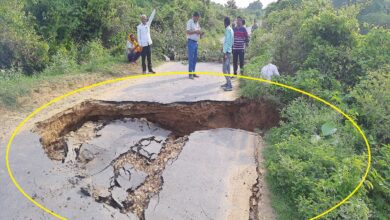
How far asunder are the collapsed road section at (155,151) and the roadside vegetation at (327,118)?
48 cm

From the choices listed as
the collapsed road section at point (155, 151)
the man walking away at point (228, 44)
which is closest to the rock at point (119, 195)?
the collapsed road section at point (155, 151)

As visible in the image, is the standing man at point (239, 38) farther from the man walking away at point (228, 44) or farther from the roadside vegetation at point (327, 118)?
the roadside vegetation at point (327, 118)

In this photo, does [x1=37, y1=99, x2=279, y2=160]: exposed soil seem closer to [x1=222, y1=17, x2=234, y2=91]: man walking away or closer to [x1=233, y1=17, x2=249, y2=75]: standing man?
[x1=222, y1=17, x2=234, y2=91]: man walking away

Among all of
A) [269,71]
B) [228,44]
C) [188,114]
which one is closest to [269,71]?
[269,71]

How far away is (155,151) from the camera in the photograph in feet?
20.1

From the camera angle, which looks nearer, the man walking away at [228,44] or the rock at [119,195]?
the rock at [119,195]

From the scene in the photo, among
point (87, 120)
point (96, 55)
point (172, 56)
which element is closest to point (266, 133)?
point (87, 120)

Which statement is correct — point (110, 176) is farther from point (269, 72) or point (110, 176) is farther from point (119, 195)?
point (269, 72)

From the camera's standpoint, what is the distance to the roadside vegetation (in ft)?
14.7

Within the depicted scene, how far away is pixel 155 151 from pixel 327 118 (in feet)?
10.0

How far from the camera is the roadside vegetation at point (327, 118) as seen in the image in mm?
4488

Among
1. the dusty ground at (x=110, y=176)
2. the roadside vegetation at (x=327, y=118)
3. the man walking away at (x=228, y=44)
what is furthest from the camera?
the man walking away at (x=228, y=44)

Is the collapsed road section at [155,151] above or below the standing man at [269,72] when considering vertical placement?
below

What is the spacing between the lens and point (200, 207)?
14.8ft
